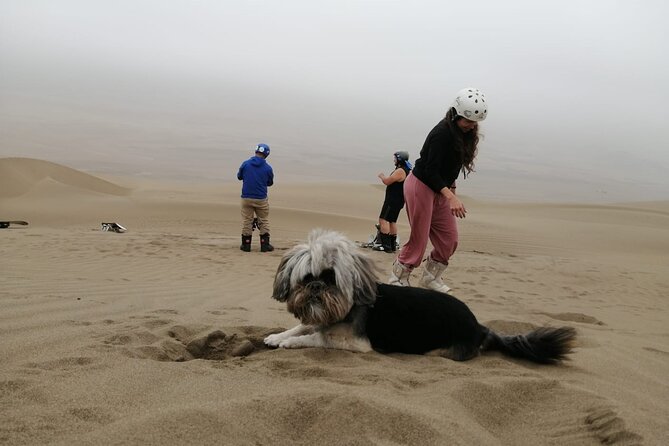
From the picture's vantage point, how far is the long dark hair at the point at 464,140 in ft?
20.2

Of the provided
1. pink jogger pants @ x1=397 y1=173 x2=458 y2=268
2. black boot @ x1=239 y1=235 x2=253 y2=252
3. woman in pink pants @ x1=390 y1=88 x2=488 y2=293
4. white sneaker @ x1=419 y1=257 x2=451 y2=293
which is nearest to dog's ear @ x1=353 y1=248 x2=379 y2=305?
woman in pink pants @ x1=390 y1=88 x2=488 y2=293

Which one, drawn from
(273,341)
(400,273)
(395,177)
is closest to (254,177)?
(395,177)

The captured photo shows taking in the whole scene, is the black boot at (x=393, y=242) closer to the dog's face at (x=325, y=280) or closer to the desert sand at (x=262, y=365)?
the desert sand at (x=262, y=365)

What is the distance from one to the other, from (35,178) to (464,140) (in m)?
18.2

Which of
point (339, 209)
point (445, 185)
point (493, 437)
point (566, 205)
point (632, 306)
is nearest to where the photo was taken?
point (493, 437)

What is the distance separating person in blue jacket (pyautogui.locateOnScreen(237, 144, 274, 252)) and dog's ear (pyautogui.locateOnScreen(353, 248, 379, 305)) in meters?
7.46

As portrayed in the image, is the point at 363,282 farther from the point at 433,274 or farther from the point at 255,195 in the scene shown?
the point at 255,195

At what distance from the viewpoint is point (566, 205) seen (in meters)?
23.6

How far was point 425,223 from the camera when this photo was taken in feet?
21.0

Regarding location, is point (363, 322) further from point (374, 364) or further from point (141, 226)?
point (141, 226)

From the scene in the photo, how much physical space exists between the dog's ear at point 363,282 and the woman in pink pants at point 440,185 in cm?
186

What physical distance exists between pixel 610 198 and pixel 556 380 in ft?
103

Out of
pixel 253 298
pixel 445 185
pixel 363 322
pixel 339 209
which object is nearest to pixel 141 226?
pixel 339 209

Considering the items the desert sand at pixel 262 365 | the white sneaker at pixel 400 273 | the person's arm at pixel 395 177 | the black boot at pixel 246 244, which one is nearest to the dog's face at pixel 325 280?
the desert sand at pixel 262 365
